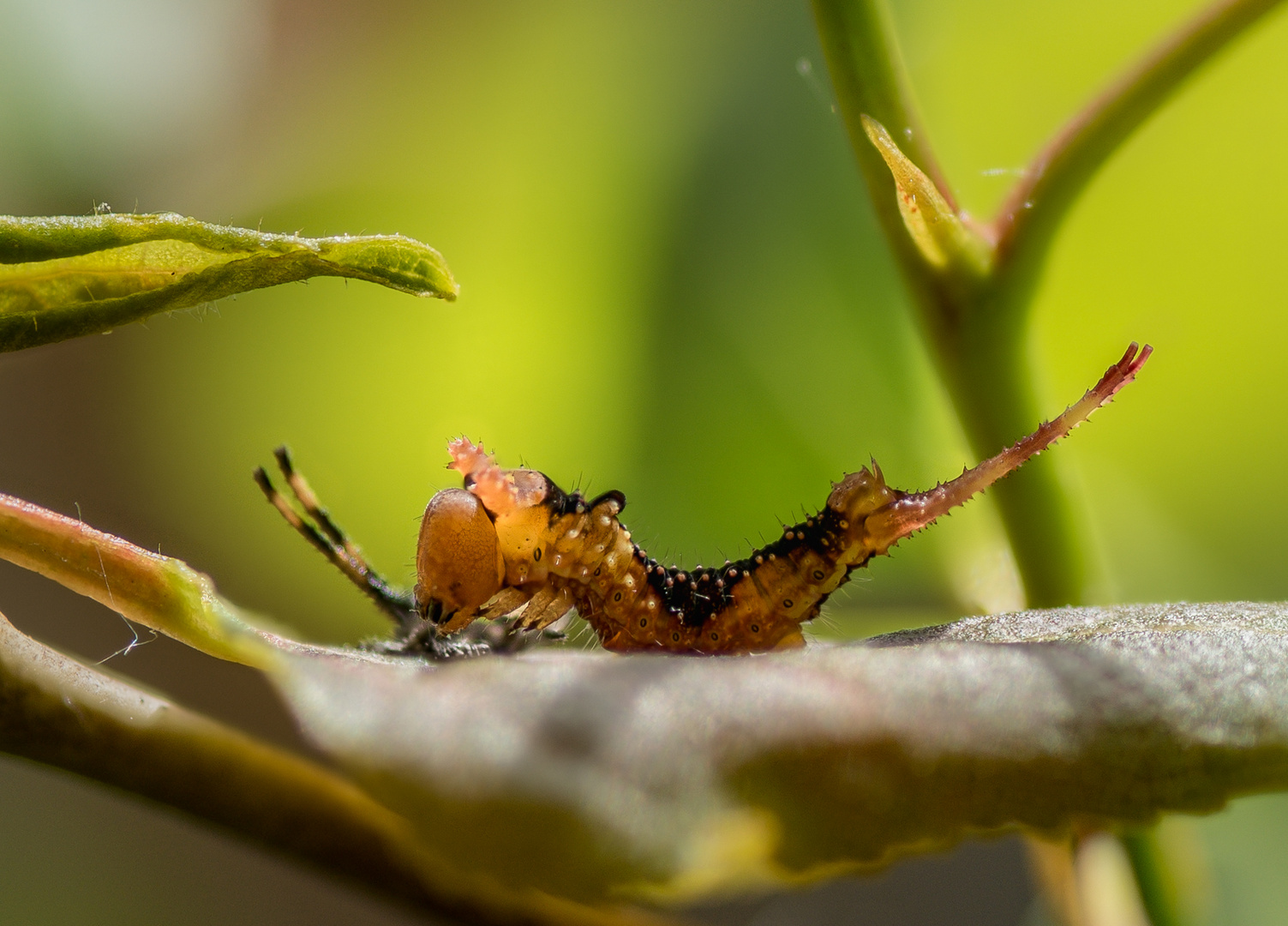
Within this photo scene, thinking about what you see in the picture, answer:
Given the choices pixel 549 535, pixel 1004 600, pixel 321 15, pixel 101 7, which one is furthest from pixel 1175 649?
pixel 321 15

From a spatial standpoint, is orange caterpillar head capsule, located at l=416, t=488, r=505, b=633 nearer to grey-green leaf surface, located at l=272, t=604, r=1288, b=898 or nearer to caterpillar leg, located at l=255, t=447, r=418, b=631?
caterpillar leg, located at l=255, t=447, r=418, b=631

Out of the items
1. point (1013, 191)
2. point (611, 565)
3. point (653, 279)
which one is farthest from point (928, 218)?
point (653, 279)

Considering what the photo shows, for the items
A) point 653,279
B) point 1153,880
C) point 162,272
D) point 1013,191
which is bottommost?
point 1153,880

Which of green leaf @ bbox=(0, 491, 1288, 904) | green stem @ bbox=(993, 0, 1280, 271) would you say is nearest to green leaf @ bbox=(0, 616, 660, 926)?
green leaf @ bbox=(0, 491, 1288, 904)

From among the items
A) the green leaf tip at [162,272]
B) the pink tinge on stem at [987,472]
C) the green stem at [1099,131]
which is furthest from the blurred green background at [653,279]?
the green leaf tip at [162,272]

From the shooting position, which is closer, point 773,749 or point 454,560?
point 773,749

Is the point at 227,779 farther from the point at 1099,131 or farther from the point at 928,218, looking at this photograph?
the point at 1099,131

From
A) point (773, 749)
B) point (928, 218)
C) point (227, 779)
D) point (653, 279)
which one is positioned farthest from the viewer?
point (653, 279)
